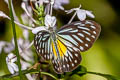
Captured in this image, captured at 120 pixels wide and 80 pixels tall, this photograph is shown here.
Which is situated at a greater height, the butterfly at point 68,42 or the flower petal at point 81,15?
the flower petal at point 81,15

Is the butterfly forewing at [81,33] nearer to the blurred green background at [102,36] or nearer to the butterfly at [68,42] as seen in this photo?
the butterfly at [68,42]

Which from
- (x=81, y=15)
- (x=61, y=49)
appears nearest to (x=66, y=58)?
(x=61, y=49)

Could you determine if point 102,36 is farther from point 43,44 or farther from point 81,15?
point 43,44

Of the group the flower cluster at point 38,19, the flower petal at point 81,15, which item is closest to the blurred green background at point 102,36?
the flower cluster at point 38,19

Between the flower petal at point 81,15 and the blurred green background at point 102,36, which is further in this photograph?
the blurred green background at point 102,36

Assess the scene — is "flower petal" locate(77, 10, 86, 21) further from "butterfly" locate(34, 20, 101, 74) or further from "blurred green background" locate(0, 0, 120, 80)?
"blurred green background" locate(0, 0, 120, 80)

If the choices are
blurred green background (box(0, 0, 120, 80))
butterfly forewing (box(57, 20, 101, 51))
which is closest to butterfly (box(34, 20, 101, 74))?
butterfly forewing (box(57, 20, 101, 51))

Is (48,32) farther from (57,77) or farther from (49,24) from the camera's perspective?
(57,77)
